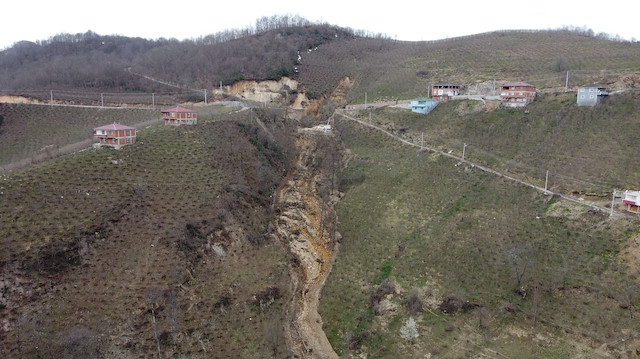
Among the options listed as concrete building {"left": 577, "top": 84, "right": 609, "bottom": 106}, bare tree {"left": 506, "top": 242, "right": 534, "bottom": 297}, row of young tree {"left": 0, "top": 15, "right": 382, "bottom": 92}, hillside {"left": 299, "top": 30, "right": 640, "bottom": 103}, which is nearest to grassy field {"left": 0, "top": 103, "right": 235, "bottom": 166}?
row of young tree {"left": 0, "top": 15, "right": 382, "bottom": 92}

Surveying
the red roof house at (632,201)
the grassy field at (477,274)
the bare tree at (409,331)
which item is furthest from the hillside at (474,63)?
the bare tree at (409,331)

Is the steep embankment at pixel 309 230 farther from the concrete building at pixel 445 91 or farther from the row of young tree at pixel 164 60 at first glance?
the row of young tree at pixel 164 60

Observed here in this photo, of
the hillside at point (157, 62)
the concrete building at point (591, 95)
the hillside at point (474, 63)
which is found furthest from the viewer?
the hillside at point (157, 62)

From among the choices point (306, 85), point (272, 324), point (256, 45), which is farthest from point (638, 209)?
point (256, 45)

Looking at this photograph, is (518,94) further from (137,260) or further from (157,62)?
(157,62)

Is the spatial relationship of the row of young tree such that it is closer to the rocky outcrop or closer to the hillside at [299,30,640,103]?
the rocky outcrop
